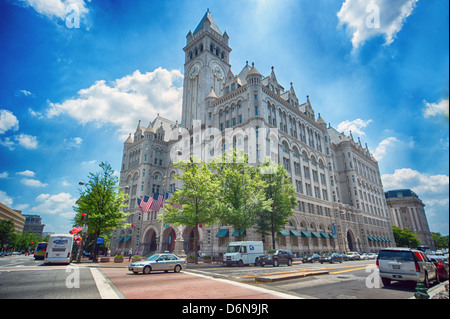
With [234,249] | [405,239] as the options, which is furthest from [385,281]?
[405,239]

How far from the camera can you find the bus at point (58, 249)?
2314 centimetres

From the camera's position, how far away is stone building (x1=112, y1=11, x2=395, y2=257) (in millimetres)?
42125

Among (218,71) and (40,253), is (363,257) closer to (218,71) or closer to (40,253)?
(218,71)

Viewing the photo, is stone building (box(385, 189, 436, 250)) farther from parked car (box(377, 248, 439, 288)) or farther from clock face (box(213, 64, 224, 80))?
parked car (box(377, 248, 439, 288))

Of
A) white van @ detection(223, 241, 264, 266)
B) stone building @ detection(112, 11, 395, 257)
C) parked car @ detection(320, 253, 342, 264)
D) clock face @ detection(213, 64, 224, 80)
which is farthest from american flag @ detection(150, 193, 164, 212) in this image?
clock face @ detection(213, 64, 224, 80)

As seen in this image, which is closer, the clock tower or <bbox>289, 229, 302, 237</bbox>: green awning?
<bbox>289, 229, 302, 237</bbox>: green awning

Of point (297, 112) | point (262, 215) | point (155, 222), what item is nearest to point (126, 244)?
point (155, 222)

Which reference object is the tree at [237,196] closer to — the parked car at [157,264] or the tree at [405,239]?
the parked car at [157,264]

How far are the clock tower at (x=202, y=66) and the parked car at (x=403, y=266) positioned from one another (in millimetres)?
49004

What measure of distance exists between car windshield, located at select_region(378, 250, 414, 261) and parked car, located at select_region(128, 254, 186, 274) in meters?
12.8

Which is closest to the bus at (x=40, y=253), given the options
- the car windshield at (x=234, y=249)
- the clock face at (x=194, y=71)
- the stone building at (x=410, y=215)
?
the car windshield at (x=234, y=249)

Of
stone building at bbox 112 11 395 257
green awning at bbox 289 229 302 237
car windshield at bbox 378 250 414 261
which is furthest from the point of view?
stone building at bbox 112 11 395 257
